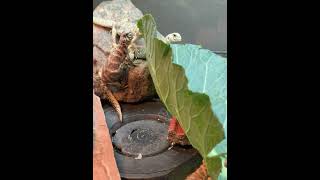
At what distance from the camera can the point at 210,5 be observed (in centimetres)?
246

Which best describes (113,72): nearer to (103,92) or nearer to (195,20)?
(103,92)

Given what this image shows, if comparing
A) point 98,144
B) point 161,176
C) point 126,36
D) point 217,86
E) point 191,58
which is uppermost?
point 126,36

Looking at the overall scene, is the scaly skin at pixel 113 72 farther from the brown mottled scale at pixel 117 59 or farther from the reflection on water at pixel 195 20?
the reflection on water at pixel 195 20

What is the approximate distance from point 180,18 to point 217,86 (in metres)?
1.55

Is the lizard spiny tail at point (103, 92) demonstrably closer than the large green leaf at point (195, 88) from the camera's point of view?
No

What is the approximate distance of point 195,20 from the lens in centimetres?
257

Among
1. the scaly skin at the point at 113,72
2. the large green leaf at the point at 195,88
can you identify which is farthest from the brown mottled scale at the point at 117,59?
the large green leaf at the point at 195,88

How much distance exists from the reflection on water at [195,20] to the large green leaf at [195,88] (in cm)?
112

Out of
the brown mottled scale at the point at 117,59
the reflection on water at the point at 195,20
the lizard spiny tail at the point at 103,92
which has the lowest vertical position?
the lizard spiny tail at the point at 103,92

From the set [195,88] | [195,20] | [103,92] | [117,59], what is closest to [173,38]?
[195,20]

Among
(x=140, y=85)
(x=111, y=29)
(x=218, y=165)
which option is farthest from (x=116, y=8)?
(x=218, y=165)

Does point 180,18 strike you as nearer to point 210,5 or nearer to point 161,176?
point 210,5

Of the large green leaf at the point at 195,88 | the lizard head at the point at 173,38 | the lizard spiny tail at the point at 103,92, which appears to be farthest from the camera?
the lizard spiny tail at the point at 103,92

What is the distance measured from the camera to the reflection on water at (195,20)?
243 cm
